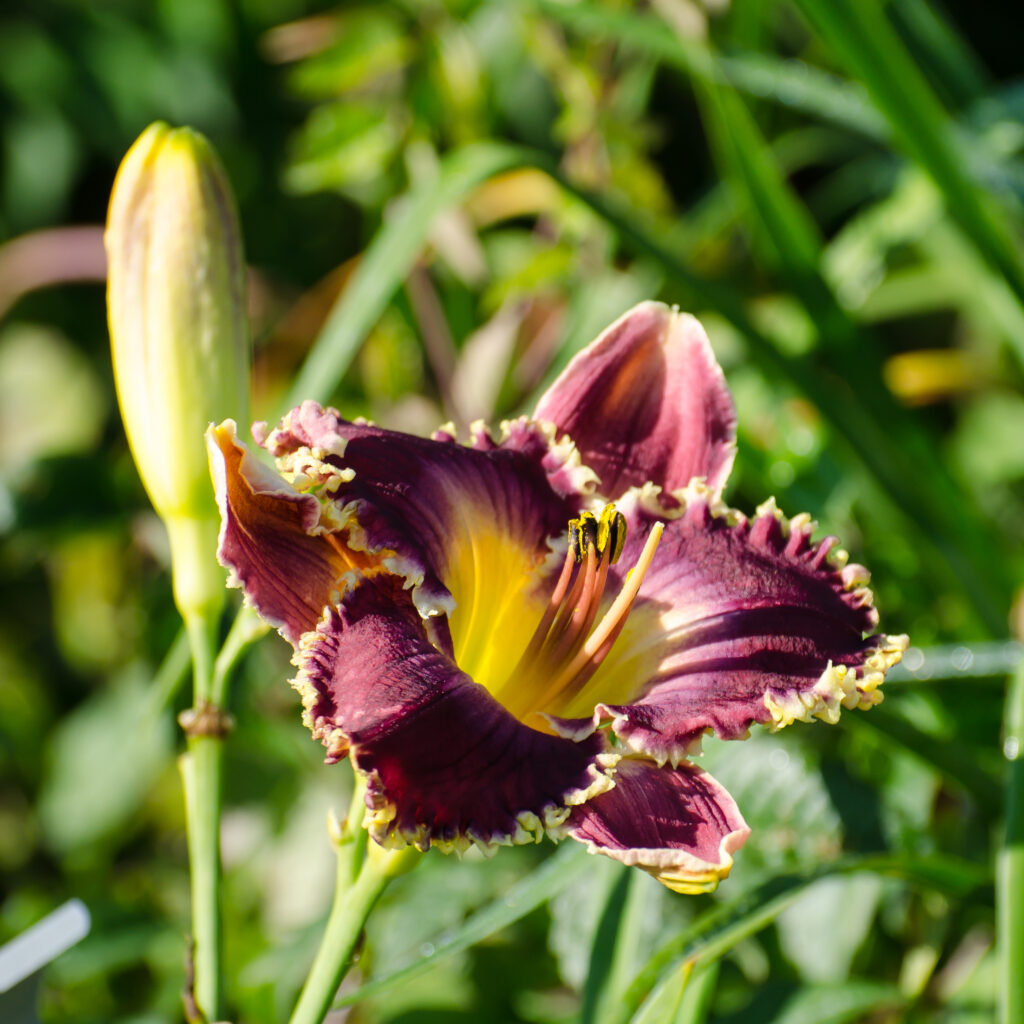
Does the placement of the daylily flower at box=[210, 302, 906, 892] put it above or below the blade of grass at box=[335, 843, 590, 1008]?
above

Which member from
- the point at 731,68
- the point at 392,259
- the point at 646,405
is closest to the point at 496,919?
the point at 646,405

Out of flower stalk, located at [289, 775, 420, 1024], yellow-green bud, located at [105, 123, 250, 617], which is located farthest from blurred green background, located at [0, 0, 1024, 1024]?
yellow-green bud, located at [105, 123, 250, 617]

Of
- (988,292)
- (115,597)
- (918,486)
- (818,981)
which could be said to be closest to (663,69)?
Result: (988,292)

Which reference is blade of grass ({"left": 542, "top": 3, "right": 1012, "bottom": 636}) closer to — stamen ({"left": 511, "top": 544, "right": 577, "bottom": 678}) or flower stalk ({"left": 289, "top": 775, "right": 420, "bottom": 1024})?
stamen ({"left": 511, "top": 544, "right": 577, "bottom": 678})

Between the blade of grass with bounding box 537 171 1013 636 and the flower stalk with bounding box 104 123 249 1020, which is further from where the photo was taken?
the blade of grass with bounding box 537 171 1013 636

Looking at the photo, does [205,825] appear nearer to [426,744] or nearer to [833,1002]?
[426,744]
